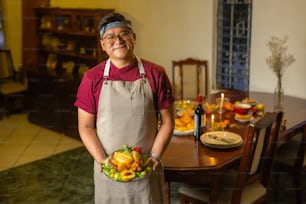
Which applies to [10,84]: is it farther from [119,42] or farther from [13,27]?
[119,42]

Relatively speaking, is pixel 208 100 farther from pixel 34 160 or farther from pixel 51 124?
pixel 51 124

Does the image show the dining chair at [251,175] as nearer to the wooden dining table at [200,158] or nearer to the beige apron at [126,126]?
the wooden dining table at [200,158]

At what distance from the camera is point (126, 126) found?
1.58m

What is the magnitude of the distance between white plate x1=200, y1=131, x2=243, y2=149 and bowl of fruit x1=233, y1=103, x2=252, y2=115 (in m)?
0.46

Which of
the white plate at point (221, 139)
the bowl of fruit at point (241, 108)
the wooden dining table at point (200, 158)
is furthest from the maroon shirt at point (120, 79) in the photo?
the bowl of fruit at point (241, 108)

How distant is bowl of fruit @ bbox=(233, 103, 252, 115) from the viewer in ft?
8.82

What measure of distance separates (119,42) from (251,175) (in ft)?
3.26

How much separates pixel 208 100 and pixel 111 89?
1582mm

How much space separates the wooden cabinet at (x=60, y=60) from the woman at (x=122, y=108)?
8.41 ft

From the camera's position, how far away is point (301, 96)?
3322 mm

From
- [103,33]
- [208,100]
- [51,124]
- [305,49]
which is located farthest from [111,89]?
[51,124]

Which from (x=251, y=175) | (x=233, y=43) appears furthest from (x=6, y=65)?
(x=251, y=175)

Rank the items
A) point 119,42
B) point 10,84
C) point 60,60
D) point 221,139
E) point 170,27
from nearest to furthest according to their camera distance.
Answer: point 119,42, point 221,139, point 170,27, point 60,60, point 10,84

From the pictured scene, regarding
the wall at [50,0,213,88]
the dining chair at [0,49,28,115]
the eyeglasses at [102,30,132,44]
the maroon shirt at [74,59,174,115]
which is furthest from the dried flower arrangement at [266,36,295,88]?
the dining chair at [0,49,28,115]
